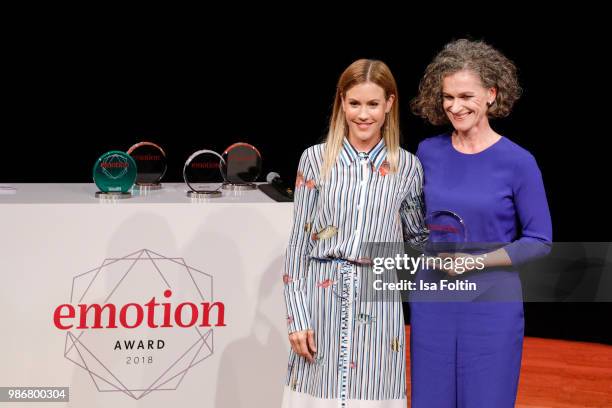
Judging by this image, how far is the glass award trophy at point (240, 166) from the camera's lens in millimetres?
3348

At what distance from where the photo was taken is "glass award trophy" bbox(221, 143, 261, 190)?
3.35 meters

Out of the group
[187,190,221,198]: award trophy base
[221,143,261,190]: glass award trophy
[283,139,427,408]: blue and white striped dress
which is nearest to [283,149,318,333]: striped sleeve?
[283,139,427,408]: blue and white striped dress

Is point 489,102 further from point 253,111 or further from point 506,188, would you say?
point 253,111

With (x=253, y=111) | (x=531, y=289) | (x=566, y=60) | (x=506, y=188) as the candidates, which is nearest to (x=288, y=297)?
(x=506, y=188)

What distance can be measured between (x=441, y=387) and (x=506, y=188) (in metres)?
0.53

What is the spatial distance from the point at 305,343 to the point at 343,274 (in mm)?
205

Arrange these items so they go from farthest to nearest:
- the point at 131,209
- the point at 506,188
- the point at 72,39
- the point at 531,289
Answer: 1. the point at 531,289
2. the point at 72,39
3. the point at 131,209
4. the point at 506,188

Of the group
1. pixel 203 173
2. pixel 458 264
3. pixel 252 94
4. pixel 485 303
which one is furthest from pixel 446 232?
pixel 252 94

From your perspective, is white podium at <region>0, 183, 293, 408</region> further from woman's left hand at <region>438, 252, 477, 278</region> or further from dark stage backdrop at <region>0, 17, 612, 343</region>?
dark stage backdrop at <region>0, 17, 612, 343</region>

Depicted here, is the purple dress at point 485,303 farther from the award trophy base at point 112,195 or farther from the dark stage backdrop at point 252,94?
the dark stage backdrop at point 252,94

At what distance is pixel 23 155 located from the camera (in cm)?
468

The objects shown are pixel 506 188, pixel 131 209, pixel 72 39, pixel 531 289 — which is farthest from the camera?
pixel 531 289

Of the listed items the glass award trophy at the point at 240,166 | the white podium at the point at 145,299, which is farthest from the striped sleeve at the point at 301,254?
the glass award trophy at the point at 240,166

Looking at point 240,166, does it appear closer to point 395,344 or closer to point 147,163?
point 147,163
